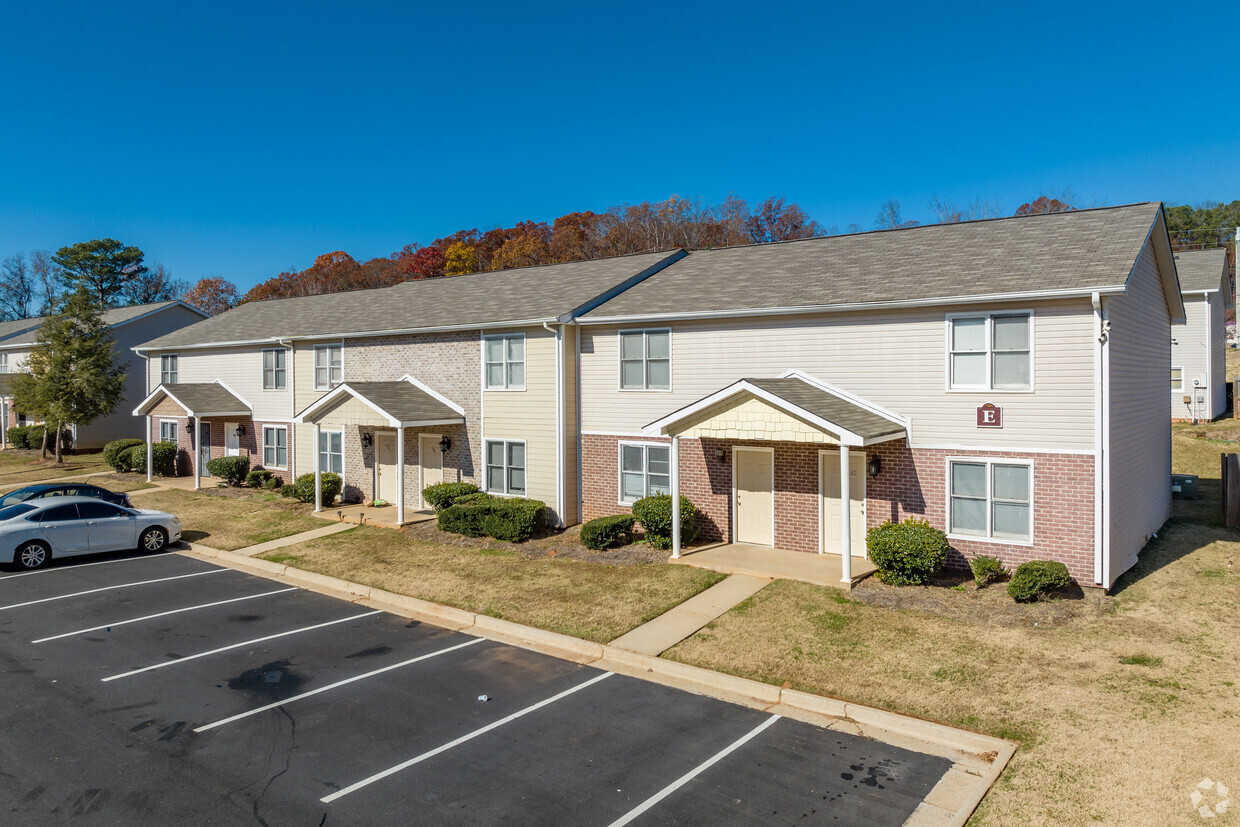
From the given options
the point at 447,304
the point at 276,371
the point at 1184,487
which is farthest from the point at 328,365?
the point at 1184,487

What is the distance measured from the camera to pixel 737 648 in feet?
37.9

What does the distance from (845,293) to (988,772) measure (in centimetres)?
1042

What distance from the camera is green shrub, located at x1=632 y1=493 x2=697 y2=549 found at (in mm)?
17344

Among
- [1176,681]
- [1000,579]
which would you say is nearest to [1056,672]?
[1176,681]

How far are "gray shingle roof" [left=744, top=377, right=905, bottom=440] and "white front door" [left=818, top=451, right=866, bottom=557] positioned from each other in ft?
3.35

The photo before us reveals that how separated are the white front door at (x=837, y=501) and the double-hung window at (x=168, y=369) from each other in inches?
1160

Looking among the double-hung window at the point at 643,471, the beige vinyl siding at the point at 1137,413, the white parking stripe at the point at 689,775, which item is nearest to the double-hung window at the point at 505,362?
the double-hung window at the point at 643,471

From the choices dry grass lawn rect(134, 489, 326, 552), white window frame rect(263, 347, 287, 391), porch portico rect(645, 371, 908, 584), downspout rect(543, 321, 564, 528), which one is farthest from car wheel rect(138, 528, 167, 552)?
porch portico rect(645, 371, 908, 584)

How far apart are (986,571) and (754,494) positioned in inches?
205

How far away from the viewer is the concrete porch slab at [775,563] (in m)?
14.8

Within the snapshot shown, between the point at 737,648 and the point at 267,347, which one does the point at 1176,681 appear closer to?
the point at 737,648

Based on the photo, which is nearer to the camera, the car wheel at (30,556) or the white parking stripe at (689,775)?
the white parking stripe at (689,775)

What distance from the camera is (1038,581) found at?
12.7 meters

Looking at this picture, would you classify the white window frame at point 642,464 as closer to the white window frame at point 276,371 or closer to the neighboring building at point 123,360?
the white window frame at point 276,371
